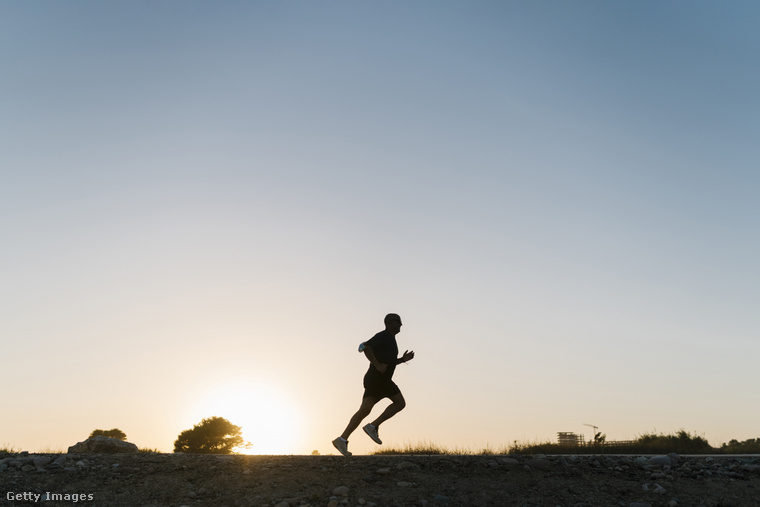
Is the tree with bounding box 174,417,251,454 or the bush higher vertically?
the tree with bounding box 174,417,251,454

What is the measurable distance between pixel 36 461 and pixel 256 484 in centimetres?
347

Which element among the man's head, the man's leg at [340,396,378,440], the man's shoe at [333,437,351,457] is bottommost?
the man's shoe at [333,437,351,457]

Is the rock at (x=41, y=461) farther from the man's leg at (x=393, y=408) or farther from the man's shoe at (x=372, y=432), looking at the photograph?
the man's leg at (x=393, y=408)

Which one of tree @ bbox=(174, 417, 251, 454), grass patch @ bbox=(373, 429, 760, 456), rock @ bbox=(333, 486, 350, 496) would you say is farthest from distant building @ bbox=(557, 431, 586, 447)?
tree @ bbox=(174, 417, 251, 454)

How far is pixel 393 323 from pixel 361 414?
1612mm

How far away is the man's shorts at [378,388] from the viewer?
31.7ft

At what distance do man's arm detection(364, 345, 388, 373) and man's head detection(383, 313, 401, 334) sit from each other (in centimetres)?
55

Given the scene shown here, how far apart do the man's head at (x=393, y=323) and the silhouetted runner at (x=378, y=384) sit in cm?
20

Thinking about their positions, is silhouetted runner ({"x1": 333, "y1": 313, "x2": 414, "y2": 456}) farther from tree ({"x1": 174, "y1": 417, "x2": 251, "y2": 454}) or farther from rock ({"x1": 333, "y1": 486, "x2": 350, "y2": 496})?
tree ({"x1": 174, "y1": 417, "x2": 251, "y2": 454})

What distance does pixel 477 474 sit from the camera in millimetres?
8602

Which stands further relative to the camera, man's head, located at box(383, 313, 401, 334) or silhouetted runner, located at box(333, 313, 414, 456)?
man's head, located at box(383, 313, 401, 334)

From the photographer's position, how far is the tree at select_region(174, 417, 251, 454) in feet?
114

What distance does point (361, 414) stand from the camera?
9672mm

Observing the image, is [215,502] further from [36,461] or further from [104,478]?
[36,461]
